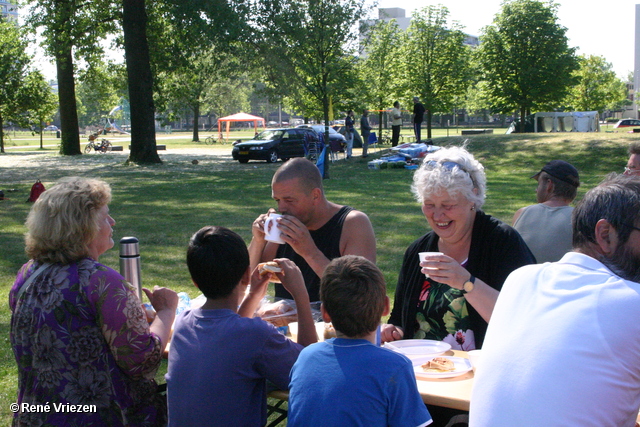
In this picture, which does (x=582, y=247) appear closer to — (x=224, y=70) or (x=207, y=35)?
(x=207, y=35)

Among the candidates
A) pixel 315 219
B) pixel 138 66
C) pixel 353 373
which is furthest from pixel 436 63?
pixel 353 373

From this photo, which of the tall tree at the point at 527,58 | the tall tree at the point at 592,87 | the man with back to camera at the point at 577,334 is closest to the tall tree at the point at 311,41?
the tall tree at the point at 527,58

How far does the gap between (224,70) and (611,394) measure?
2314 centimetres

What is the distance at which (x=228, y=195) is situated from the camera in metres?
14.8

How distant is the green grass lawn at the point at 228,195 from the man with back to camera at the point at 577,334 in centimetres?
341

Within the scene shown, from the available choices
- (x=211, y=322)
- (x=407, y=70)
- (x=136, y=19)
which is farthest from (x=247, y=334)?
(x=407, y=70)

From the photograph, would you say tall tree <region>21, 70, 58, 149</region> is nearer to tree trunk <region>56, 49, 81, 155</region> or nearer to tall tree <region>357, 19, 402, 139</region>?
tree trunk <region>56, 49, 81, 155</region>

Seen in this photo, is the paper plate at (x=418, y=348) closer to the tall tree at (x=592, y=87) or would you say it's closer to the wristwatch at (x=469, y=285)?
the wristwatch at (x=469, y=285)

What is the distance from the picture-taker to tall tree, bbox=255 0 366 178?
20.6 m

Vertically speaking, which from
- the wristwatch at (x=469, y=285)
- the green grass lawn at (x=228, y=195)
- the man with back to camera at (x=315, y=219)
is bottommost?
the green grass lawn at (x=228, y=195)

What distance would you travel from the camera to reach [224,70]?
2352cm

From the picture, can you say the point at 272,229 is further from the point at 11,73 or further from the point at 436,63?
the point at 11,73

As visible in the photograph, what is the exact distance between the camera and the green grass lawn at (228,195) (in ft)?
25.9

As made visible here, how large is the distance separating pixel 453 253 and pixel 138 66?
2106 centimetres
